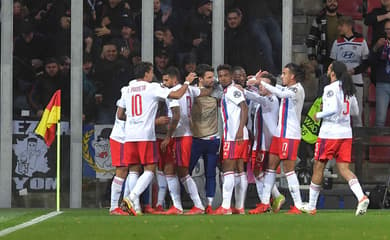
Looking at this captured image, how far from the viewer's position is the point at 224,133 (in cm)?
1948

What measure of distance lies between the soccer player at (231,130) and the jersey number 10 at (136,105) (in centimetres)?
125

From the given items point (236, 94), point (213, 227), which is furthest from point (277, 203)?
point (213, 227)

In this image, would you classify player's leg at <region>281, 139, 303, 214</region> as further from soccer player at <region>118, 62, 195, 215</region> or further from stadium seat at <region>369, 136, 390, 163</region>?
stadium seat at <region>369, 136, 390, 163</region>

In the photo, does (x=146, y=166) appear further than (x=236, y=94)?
No

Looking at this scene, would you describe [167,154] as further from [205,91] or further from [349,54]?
[349,54]

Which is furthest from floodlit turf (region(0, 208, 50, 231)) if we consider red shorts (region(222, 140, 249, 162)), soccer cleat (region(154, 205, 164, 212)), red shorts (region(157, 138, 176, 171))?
red shorts (region(222, 140, 249, 162))

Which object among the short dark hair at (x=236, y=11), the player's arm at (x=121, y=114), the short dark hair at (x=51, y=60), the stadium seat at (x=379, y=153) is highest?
the short dark hair at (x=236, y=11)

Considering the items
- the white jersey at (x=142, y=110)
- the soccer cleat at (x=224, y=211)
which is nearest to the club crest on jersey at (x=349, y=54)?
the soccer cleat at (x=224, y=211)

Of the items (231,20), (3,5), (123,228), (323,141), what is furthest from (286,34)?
(123,228)

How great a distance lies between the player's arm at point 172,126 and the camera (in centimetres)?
1909

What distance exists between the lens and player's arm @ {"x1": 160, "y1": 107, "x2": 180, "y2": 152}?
19094 mm

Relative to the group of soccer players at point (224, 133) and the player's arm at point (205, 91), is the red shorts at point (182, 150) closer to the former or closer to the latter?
the group of soccer players at point (224, 133)

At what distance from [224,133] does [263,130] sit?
0.74m

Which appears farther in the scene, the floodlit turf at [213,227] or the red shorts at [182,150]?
the red shorts at [182,150]
